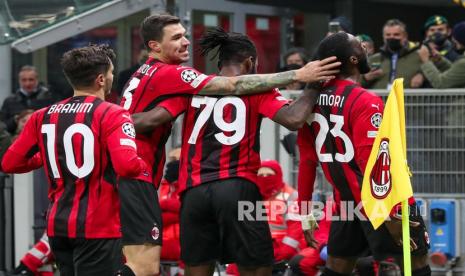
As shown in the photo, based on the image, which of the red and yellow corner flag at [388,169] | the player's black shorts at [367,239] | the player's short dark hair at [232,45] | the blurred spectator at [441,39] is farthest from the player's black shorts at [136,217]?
the blurred spectator at [441,39]

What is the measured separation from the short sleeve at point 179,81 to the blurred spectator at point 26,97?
220 inches

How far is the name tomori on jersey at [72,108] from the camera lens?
7.22 metres

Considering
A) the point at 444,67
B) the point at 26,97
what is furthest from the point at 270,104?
the point at 26,97

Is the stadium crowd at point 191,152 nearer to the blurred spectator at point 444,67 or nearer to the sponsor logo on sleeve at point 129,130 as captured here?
the sponsor logo on sleeve at point 129,130

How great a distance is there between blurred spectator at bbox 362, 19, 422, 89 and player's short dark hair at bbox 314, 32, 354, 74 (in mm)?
3857

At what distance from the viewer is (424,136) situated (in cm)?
1062

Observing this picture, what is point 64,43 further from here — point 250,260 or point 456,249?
point 250,260

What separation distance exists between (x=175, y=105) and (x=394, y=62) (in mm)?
4449

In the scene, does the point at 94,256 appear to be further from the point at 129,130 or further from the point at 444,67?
the point at 444,67

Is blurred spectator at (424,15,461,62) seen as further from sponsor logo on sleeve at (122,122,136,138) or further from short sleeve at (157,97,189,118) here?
sponsor logo on sleeve at (122,122,136,138)

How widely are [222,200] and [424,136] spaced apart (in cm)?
343

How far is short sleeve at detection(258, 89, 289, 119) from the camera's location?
25.2 feet

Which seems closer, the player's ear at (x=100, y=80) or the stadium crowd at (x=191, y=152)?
the stadium crowd at (x=191, y=152)

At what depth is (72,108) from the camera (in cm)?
726
